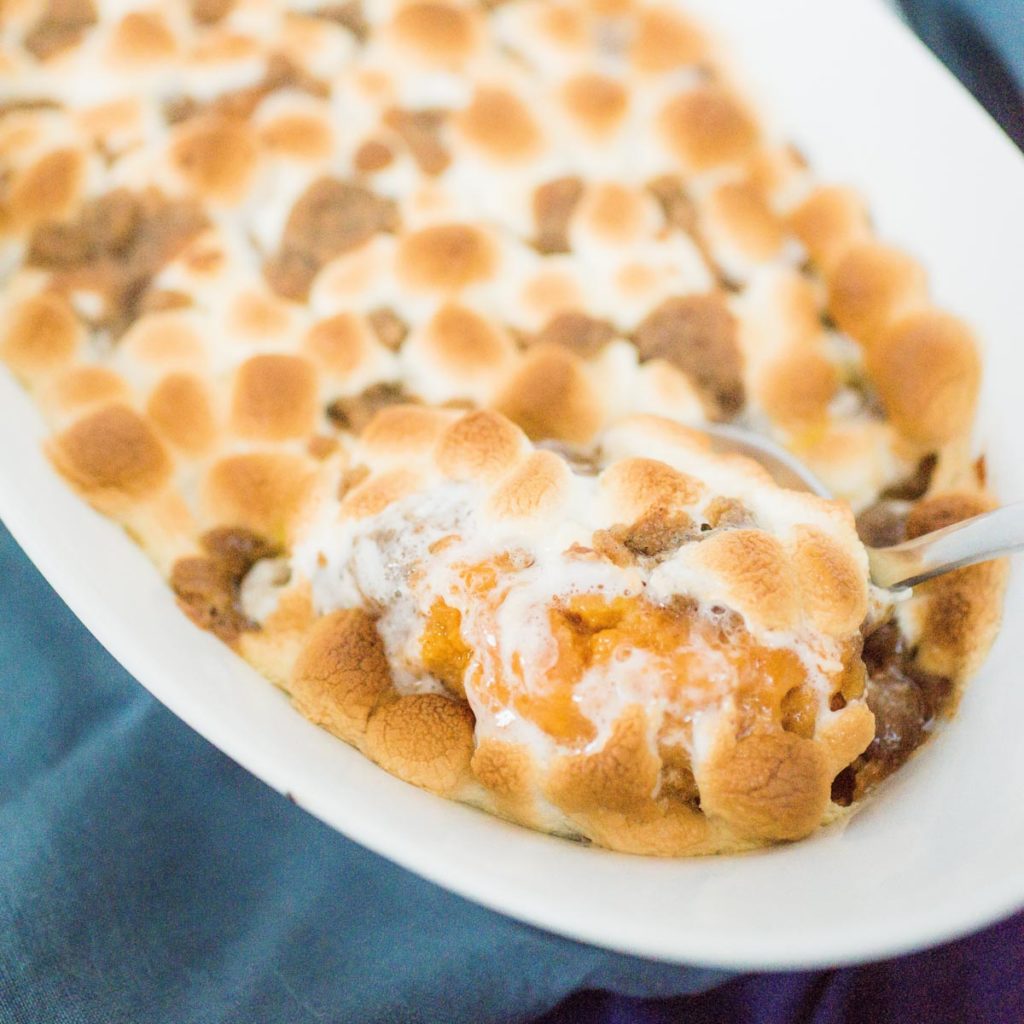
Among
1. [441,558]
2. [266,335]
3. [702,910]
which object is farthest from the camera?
[266,335]

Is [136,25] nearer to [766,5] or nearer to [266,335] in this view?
[266,335]

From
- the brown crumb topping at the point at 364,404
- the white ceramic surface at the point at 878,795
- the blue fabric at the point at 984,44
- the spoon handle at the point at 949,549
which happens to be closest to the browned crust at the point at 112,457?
the white ceramic surface at the point at 878,795

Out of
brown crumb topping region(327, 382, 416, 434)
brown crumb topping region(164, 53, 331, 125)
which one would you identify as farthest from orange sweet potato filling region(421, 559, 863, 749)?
brown crumb topping region(164, 53, 331, 125)

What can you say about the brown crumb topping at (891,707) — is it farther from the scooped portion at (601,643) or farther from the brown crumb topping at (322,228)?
the brown crumb topping at (322,228)

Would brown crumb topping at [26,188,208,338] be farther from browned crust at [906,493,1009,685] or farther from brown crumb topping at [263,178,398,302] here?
browned crust at [906,493,1009,685]

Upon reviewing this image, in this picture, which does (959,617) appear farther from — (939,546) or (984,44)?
(984,44)

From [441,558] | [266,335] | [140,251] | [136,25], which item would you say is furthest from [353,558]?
[136,25]
